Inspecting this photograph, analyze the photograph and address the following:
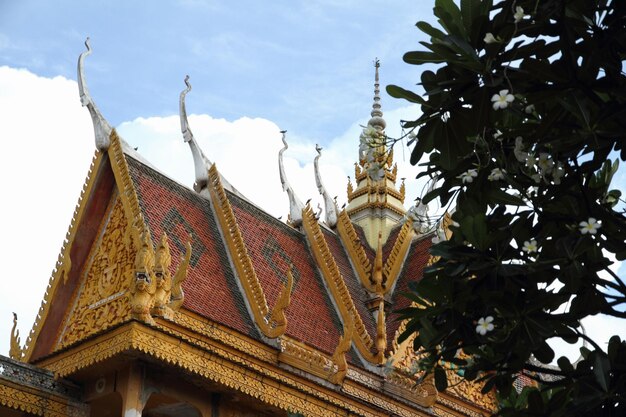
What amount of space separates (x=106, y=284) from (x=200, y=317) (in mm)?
1402

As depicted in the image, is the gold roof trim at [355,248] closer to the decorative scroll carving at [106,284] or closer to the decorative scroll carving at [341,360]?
the decorative scroll carving at [341,360]

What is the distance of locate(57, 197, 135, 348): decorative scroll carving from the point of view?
1277 centimetres

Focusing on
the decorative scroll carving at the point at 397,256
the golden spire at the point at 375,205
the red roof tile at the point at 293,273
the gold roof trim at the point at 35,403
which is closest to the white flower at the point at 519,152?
the gold roof trim at the point at 35,403

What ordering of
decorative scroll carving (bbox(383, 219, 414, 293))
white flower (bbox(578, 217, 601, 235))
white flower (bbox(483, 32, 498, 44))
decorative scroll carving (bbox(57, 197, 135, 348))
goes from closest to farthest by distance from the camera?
white flower (bbox(578, 217, 601, 235)) → white flower (bbox(483, 32, 498, 44)) → decorative scroll carving (bbox(57, 197, 135, 348)) → decorative scroll carving (bbox(383, 219, 414, 293))

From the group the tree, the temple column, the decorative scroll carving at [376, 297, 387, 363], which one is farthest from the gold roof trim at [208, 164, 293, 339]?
the tree

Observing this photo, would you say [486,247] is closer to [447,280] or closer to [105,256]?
[447,280]

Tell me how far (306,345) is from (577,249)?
955 cm

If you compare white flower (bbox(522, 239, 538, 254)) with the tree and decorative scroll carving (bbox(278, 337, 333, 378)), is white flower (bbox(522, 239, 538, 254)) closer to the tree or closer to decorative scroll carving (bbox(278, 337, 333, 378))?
the tree

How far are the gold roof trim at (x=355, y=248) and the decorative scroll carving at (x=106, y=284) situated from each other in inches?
210

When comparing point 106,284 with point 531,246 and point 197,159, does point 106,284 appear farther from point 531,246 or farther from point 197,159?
point 531,246

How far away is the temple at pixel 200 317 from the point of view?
12.0 meters

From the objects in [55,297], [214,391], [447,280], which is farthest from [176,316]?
[447,280]

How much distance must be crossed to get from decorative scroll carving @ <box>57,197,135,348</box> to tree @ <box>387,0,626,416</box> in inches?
296

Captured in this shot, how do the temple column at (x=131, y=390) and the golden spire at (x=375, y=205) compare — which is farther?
the golden spire at (x=375, y=205)
